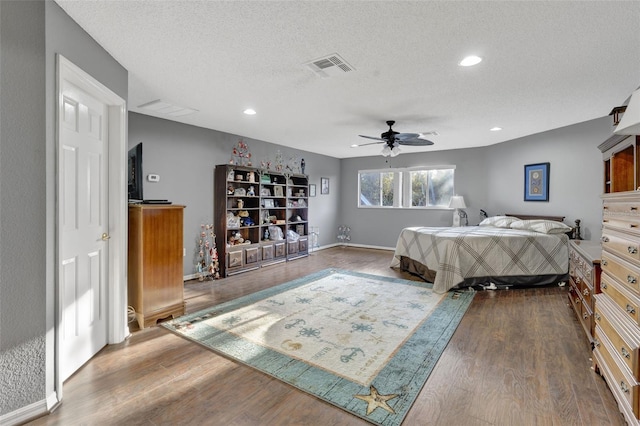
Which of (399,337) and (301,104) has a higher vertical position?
(301,104)

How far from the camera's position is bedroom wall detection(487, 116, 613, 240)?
4500 millimetres

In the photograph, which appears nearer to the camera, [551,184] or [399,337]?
[399,337]

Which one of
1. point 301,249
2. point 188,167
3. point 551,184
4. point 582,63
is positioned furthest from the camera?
point 301,249

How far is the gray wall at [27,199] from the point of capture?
5.20ft

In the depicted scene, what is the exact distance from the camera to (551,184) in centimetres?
517

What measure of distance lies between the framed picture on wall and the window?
5.27ft

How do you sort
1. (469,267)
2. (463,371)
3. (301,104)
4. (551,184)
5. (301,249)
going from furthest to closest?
(301,249) → (551,184) → (469,267) → (301,104) → (463,371)

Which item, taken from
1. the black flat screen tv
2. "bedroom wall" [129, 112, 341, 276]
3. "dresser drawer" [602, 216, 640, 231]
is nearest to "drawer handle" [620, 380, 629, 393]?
"dresser drawer" [602, 216, 640, 231]

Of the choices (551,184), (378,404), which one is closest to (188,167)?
(378,404)

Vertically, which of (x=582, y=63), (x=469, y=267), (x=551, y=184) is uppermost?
(x=582, y=63)

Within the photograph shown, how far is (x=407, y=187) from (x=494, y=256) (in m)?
3.49

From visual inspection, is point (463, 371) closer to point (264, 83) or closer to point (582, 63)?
point (582, 63)

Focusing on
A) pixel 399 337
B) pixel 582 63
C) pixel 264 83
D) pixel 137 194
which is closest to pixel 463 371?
pixel 399 337

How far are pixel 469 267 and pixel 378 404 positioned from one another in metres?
2.99
